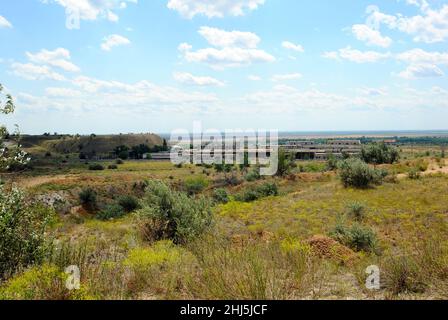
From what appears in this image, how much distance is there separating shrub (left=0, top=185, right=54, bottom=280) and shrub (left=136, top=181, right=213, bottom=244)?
17.3 ft

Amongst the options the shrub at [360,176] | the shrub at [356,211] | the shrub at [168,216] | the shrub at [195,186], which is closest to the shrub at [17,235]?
the shrub at [168,216]

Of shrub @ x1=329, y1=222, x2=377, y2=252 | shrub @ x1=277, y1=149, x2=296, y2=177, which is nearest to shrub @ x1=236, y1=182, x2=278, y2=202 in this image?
shrub @ x1=277, y1=149, x2=296, y2=177

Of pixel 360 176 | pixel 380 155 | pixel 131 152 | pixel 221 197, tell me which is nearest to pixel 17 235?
pixel 360 176

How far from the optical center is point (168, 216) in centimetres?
1145

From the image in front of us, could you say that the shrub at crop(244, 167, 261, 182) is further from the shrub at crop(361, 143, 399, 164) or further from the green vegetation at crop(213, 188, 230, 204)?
the shrub at crop(361, 143, 399, 164)

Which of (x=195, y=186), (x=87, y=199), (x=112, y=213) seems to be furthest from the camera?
(x=195, y=186)

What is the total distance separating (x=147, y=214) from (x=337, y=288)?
799cm

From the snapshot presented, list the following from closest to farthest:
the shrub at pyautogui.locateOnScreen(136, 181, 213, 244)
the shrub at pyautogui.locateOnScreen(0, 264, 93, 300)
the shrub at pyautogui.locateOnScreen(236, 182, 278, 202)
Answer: the shrub at pyautogui.locateOnScreen(0, 264, 93, 300), the shrub at pyautogui.locateOnScreen(136, 181, 213, 244), the shrub at pyautogui.locateOnScreen(236, 182, 278, 202)

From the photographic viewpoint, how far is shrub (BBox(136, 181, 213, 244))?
36.1 ft

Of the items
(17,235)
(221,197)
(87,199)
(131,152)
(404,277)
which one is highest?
(17,235)

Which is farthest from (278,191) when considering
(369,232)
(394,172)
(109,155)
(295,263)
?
(109,155)

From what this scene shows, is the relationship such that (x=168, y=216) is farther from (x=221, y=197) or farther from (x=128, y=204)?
(x=128, y=204)

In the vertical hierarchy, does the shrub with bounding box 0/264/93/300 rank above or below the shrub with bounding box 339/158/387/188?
above

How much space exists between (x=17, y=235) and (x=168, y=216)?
628cm
